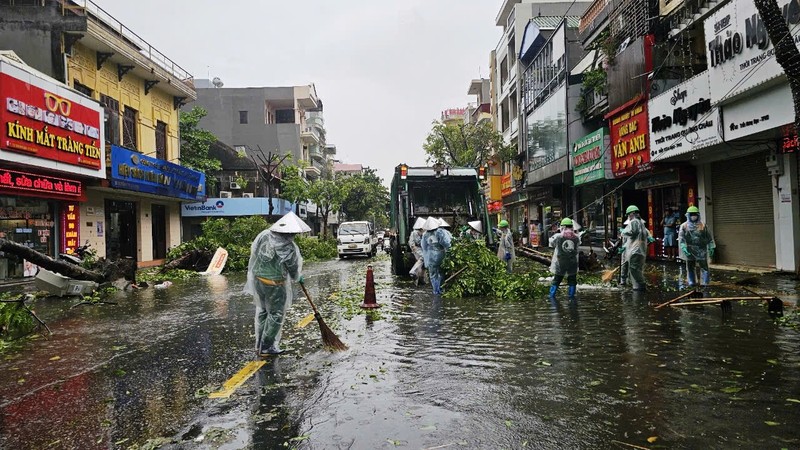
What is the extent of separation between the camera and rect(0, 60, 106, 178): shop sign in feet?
50.3

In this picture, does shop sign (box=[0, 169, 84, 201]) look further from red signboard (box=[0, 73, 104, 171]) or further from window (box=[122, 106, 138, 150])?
window (box=[122, 106, 138, 150])

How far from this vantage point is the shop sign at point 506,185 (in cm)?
4314

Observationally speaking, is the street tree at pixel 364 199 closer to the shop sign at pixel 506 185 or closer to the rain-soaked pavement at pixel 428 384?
the shop sign at pixel 506 185

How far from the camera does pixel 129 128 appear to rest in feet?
81.4

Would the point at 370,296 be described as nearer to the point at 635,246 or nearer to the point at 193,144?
the point at 635,246

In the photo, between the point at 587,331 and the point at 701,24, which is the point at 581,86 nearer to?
the point at 701,24

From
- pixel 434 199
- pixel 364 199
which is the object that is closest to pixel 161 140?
pixel 434 199

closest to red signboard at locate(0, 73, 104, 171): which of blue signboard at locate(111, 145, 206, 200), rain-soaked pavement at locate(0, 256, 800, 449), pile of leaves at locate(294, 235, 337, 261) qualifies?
blue signboard at locate(111, 145, 206, 200)

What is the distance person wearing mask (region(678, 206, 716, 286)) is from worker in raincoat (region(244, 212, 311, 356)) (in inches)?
347

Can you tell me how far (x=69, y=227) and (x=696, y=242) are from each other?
63.0 ft

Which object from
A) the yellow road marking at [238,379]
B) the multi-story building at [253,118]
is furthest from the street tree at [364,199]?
the yellow road marking at [238,379]

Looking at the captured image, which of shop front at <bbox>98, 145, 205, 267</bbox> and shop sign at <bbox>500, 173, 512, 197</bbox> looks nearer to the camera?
shop front at <bbox>98, 145, 205, 267</bbox>

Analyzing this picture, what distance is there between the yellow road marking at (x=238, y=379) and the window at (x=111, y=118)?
62.8 ft

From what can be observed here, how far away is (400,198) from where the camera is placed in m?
15.2
